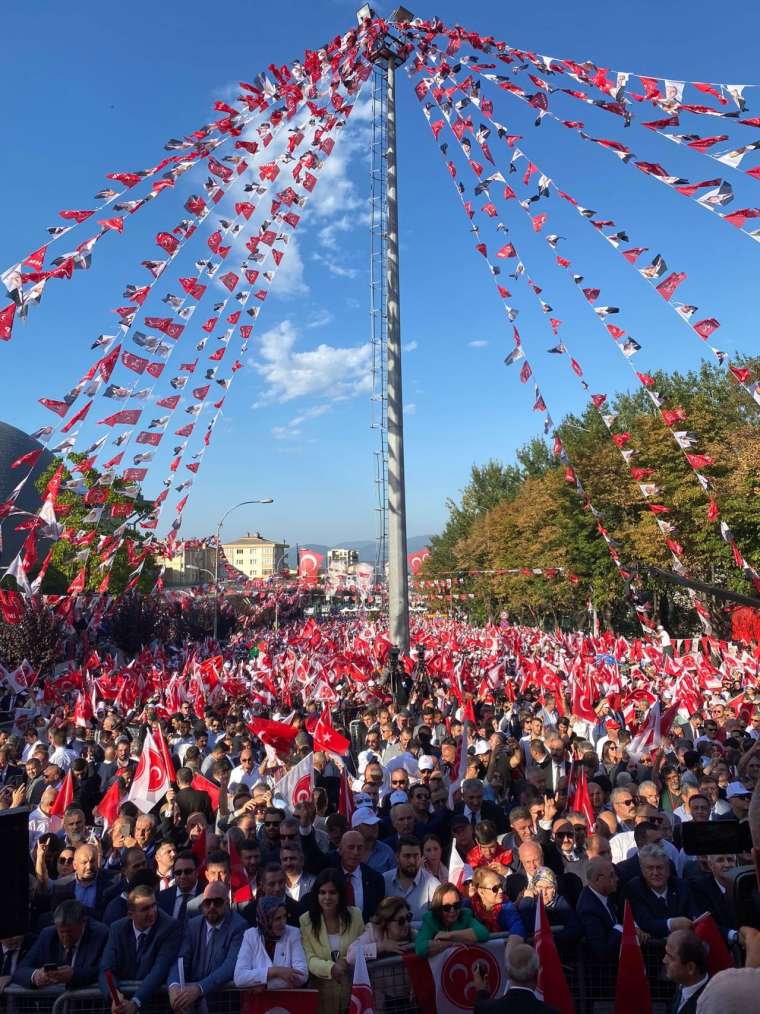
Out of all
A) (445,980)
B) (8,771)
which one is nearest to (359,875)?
(445,980)

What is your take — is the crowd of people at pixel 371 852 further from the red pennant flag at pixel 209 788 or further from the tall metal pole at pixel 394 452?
the tall metal pole at pixel 394 452

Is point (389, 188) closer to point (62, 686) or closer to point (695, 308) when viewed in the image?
point (695, 308)

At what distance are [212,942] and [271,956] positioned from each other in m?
0.48

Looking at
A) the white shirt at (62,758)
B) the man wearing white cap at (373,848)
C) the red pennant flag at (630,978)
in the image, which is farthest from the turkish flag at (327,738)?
the red pennant flag at (630,978)

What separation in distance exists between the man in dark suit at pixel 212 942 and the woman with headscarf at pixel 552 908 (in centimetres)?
197

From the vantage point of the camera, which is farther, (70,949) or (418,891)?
(418,891)

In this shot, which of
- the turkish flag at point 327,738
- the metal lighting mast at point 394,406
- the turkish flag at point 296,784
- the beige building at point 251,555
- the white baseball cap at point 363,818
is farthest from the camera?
the beige building at point 251,555

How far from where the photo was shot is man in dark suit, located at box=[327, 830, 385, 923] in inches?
238

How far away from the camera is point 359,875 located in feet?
20.2

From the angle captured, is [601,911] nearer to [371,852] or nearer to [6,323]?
[371,852]

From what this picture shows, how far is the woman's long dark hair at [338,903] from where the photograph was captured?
17.1 feet

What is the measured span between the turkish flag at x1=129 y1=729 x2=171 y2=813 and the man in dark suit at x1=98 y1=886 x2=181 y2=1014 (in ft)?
13.1

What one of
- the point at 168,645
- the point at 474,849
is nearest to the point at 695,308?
the point at 474,849

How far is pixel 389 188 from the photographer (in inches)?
784
